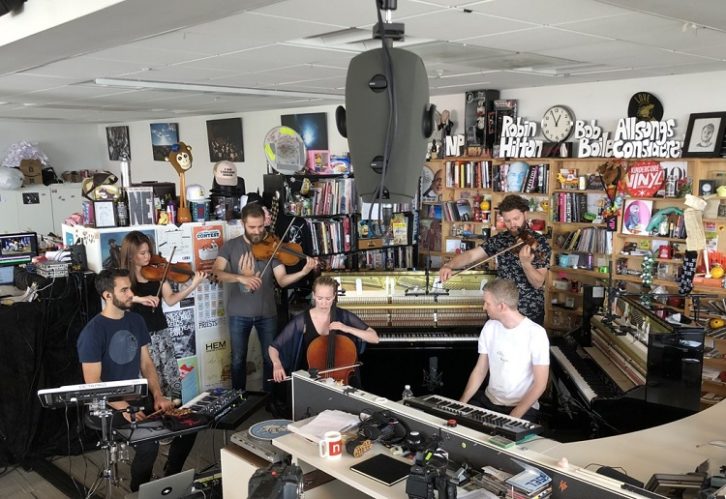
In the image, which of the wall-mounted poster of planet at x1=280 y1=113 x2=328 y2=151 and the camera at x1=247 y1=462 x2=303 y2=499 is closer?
the camera at x1=247 y1=462 x2=303 y2=499

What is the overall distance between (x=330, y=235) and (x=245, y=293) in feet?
3.96

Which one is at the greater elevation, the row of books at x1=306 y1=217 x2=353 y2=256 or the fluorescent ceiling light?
the fluorescent ceiling light

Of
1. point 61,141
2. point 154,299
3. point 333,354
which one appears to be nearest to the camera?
point 333,354

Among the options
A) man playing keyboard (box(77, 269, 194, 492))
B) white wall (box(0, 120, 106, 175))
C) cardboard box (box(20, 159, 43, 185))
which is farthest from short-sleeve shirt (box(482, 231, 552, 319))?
white wall (box(0, 120, 106, 175))

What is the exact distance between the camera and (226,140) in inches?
403

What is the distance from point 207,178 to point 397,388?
6.85 meters

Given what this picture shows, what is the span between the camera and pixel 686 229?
5516 millimetres

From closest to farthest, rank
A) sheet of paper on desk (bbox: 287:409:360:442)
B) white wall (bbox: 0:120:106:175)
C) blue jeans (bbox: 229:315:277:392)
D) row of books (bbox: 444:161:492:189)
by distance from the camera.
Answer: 1. sheet of paper on desk (bbox: 287:409:360:442)
2. blue jeans (bbox: 229:315:277:392)
3. row of books (bbox: 444:161:492:189)
4. white wall (bbox: 0:120:106:175)

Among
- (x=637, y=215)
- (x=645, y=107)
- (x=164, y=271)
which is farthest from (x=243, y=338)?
(x=645, y=107)

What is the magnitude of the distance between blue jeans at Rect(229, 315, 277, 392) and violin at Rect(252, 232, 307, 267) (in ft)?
1.53

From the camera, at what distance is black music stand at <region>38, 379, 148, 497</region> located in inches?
120

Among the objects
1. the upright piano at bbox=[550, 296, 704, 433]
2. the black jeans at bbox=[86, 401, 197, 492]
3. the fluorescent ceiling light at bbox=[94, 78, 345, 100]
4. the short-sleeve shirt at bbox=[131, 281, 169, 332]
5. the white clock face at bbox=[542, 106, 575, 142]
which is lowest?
the black jeans at bbox=[86, 401, 197, 492]

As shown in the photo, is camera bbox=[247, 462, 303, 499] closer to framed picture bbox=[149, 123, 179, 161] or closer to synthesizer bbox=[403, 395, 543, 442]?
synthesizer bbox=[403, 395, 543, 442]

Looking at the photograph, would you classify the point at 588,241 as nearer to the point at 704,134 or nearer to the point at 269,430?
the point at 704,134
